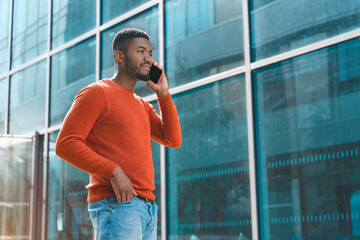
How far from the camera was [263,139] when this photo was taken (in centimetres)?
524

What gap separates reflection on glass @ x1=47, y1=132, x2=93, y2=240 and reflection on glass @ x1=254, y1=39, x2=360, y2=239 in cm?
337

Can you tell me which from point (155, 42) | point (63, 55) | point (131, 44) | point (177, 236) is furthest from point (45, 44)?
point (131, 44)

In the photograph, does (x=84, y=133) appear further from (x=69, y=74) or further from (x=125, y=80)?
(x=69, y=74)

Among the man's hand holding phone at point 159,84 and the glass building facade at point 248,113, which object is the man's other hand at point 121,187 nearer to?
the man's hand holding phone at point 159,84

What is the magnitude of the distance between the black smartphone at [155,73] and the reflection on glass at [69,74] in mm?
5295

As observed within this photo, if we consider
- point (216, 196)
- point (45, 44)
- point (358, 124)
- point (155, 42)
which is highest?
point (45, 44)

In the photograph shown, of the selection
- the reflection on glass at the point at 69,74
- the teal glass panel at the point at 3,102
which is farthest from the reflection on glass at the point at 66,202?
the teal glass panel at the point at 3,102

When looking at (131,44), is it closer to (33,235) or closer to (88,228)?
(88,228)

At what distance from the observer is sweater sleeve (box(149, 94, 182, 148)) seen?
9.18 ft

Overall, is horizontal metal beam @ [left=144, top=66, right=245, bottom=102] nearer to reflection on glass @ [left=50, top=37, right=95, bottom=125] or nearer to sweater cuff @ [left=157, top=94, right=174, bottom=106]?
reflection on glass @ [left=50, top=37, right=95, bottom=125]

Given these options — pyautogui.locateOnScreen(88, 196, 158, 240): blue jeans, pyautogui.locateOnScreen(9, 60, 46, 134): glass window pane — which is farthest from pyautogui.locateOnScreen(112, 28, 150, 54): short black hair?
pyautogui.locateOnScreen(9, 60, 46, 134): glass window pane

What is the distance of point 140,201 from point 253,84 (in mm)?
Answer: 3234

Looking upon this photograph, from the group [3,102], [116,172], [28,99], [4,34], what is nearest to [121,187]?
[116,172]

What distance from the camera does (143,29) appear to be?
7.04 meters
